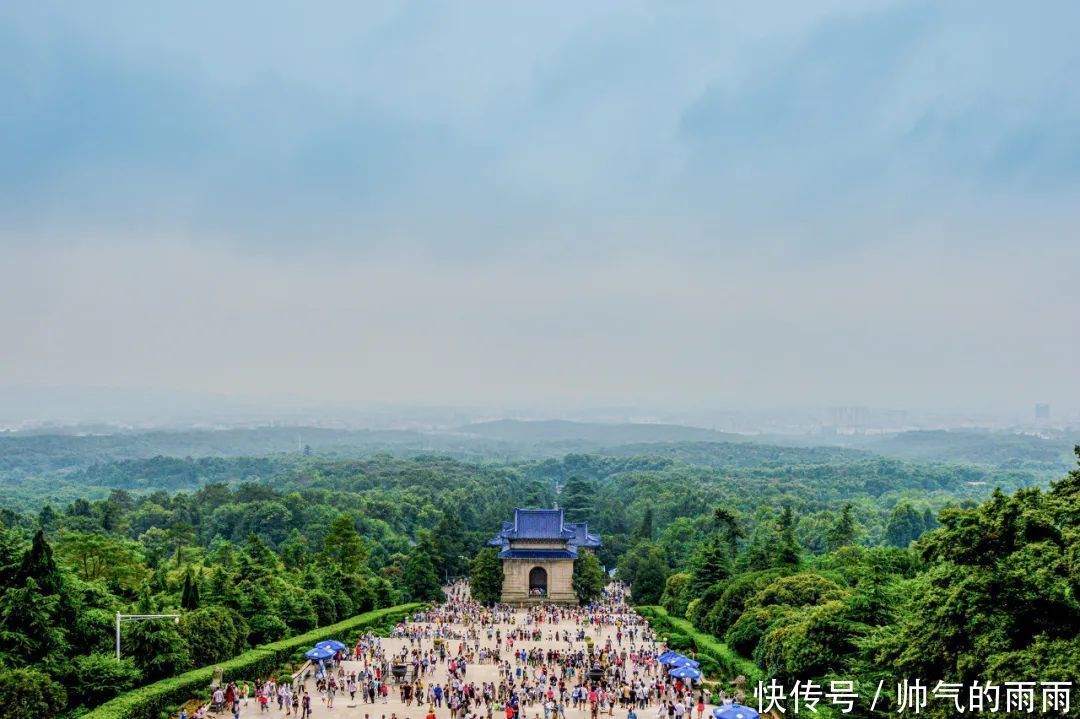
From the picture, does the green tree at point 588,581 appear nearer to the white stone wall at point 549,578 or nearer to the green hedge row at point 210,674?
the white stone wall at point 549,578

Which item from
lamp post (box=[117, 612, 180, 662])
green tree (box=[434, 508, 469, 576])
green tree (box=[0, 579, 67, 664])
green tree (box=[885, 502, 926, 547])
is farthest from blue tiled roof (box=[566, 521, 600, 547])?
green tree (box=[0, 579, 67, 664])

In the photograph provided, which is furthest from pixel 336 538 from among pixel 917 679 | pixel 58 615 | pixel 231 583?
pixel 917 679

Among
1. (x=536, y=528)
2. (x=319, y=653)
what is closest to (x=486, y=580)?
(x=536, y=528)

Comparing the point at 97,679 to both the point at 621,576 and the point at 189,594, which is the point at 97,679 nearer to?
the point at 189,594

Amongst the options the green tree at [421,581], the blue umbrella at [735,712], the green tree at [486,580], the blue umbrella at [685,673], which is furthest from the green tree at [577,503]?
the blue umbrella at [735,712]

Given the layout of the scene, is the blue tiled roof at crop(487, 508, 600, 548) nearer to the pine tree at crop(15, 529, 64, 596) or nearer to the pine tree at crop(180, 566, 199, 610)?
the pine tree at crop(180, 566, 199, 610)

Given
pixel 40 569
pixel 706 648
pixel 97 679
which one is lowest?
pixel 706 648

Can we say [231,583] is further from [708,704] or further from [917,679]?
[917,679]
